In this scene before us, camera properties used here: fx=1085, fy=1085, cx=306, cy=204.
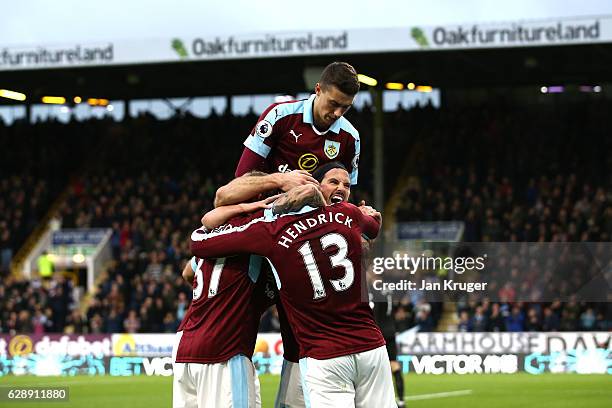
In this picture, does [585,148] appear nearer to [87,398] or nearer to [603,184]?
[603,184]

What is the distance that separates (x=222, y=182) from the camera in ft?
104

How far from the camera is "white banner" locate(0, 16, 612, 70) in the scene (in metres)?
24.7

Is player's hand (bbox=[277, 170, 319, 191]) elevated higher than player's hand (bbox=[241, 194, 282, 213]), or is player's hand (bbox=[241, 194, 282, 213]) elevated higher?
player's hand (bbox=[277, 170, 319, 191])

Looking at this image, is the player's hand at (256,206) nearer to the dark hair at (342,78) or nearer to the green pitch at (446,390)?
the dark hair at (342,78)

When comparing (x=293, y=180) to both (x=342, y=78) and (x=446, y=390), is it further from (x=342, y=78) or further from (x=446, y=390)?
(x=446, y=390)

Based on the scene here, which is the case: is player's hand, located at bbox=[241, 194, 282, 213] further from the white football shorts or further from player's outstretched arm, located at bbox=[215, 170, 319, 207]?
the white football shorts

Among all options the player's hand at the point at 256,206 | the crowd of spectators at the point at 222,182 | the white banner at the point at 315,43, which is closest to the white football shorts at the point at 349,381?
the player's hand at the point at 256,206

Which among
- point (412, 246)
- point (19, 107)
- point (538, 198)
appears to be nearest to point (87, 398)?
point (412, 246)

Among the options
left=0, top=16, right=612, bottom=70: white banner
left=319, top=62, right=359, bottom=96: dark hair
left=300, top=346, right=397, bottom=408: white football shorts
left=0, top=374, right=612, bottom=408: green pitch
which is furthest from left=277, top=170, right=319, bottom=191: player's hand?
left=0, top=16, right=612, bottom=70: white banner

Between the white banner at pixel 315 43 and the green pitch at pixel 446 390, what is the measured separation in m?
8.36

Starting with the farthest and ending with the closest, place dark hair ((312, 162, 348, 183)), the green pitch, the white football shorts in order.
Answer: the green pitch, dark hair ((312, 162, 348, 183)), the white football shorts

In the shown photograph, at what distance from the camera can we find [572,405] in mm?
15516

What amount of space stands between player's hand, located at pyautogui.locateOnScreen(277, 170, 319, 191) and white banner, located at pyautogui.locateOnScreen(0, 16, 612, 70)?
19.2m

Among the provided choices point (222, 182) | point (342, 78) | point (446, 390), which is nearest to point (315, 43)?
point (222, 182)
